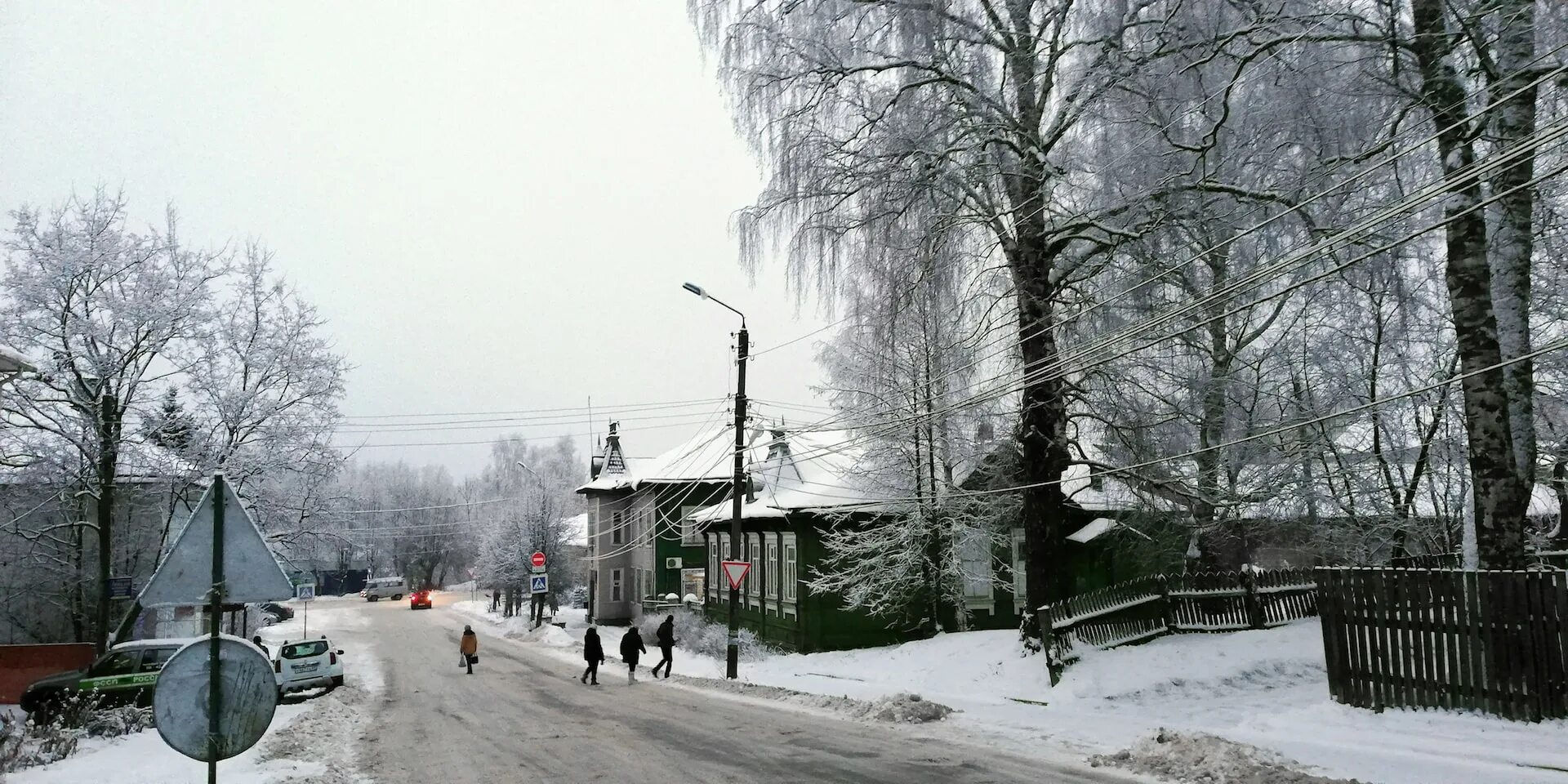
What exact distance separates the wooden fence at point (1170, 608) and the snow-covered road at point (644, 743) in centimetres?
459

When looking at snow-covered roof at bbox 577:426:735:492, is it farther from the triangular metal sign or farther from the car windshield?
the triangular metal sign

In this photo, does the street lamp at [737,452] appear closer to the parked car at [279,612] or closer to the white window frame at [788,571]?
the white window frame at [788,571]

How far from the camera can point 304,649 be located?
2261 cm

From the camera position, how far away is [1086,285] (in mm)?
18125

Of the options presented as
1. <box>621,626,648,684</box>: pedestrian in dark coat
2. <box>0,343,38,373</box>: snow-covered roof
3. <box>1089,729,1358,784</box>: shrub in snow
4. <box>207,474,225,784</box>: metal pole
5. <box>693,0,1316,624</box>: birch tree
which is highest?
<box>693,0,1316,624</box>: birch tree

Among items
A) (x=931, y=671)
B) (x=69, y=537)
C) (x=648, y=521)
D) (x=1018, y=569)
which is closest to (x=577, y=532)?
(x=648, y=521)

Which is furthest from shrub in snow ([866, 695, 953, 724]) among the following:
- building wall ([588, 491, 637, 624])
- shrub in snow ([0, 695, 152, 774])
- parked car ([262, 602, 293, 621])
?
parked car ([262, 602, 293, 621])

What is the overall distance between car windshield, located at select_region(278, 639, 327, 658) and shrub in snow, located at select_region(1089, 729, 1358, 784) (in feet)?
61.0

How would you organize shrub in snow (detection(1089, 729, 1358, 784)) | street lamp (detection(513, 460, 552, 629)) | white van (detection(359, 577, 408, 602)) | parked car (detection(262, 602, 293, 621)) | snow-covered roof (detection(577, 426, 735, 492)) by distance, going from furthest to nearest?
white van (detection(359, 577, 408, 602))
parked car (detection(262, 602, 293, 621))
street lamp (detection(513, 460, 552, 629))
snow-covered roof (detection(577, 426, 735, 492))
shrub in snow (detection(1089, 729, 1358, 784))

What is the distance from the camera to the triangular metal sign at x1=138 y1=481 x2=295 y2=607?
6141 millimetres

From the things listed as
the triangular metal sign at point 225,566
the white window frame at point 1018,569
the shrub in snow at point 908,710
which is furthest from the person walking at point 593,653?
the triangular metal sign at point 225,566

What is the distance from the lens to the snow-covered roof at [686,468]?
44.4 metres

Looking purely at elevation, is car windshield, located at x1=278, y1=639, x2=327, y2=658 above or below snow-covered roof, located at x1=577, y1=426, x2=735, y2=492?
below

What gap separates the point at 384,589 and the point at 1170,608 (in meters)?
88.3
